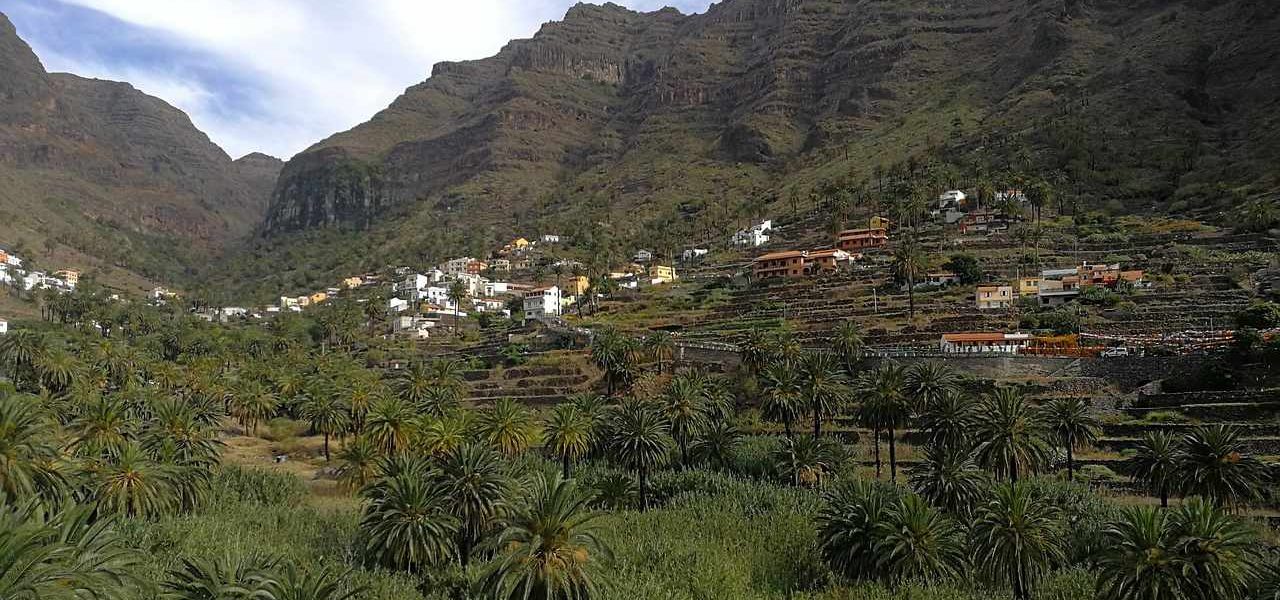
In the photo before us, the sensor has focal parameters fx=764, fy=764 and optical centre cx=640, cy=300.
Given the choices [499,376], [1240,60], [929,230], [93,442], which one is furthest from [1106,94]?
[93,442]

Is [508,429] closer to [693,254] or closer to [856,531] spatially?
[856,531]

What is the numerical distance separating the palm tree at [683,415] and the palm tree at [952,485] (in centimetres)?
2020

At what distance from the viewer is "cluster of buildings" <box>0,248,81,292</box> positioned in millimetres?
171375

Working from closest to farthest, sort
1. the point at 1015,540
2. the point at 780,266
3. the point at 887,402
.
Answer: the point at 1015,540 → the point at 887,402 → the point at 780,266

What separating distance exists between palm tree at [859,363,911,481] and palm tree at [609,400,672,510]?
1366 centimetres

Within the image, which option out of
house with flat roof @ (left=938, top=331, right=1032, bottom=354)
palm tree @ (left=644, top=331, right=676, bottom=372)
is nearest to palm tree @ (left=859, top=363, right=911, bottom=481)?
house with flat roof @ (left=938, top=331, right=1032, bottom=354)

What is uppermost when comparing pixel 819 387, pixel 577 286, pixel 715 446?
pixel 577 286

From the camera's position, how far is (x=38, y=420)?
35406 mm

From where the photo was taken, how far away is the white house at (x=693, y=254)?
6073 inches

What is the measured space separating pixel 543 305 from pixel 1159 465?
9875 cm

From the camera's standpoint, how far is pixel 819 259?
381 feet

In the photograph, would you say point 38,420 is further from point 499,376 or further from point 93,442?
point 499,376

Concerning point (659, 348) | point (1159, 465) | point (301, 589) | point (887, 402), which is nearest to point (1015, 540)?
point (1159, 465)

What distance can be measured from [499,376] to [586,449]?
Answer: 39.7 metres
